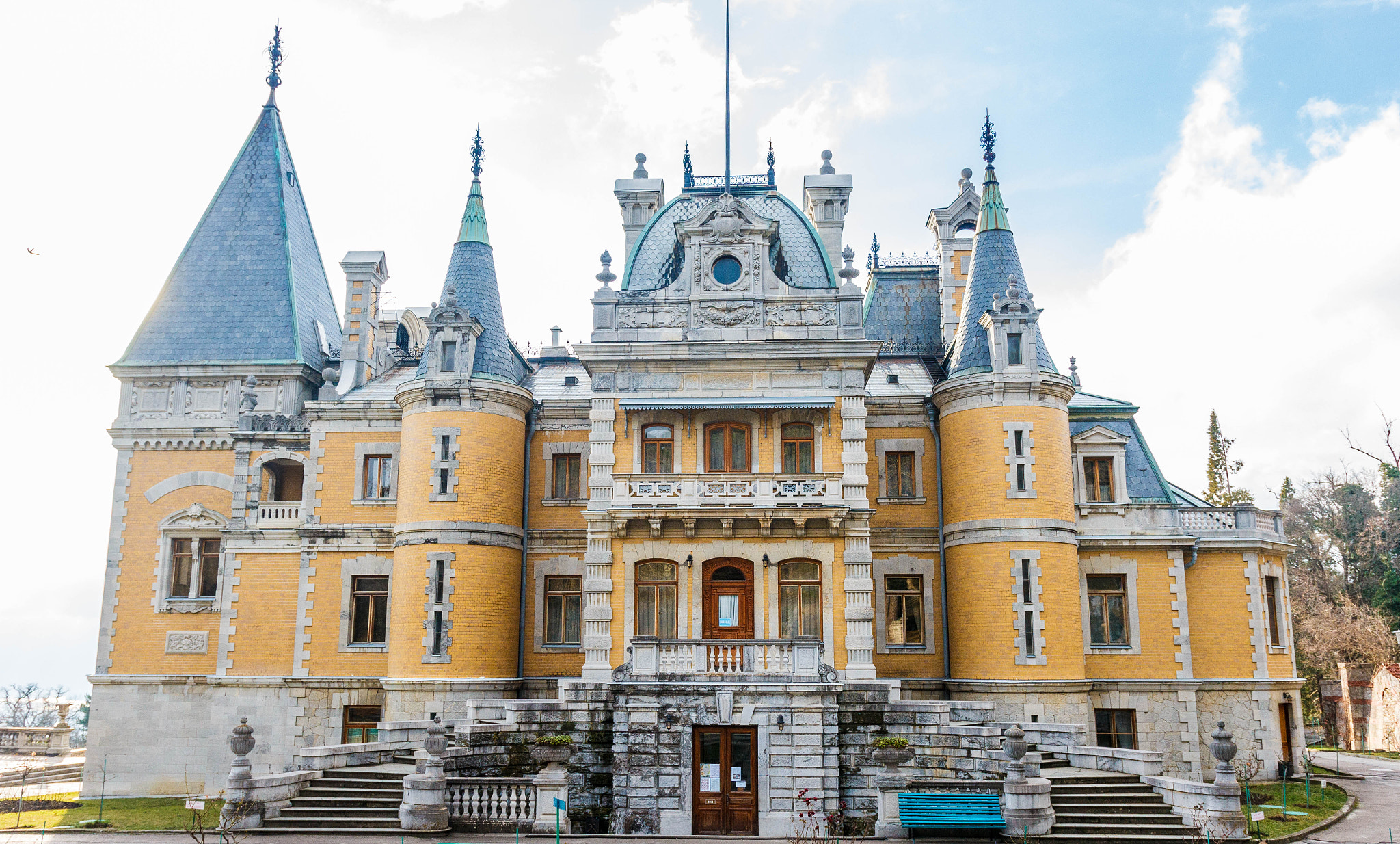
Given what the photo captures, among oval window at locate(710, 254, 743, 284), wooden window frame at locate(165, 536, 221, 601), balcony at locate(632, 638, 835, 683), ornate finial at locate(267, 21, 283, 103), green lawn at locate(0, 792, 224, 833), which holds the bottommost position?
green lawn at locate(0, 792, 224, 833)

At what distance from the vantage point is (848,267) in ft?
89.3

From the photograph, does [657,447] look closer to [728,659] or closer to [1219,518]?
[728,659]

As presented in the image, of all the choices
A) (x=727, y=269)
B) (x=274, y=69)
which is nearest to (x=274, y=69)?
(x=274, y=69)

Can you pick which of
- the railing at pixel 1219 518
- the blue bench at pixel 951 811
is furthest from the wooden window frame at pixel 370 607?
the railing at pixel 1219 518

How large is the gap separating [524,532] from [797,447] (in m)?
8.51

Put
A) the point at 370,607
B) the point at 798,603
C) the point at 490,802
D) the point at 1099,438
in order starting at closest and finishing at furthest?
the point at 490,802
the point at 798,603
the point at 1099,438
the point at 370,607

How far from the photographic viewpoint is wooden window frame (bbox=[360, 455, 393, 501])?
3038 cm

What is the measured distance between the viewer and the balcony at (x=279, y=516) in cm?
3028

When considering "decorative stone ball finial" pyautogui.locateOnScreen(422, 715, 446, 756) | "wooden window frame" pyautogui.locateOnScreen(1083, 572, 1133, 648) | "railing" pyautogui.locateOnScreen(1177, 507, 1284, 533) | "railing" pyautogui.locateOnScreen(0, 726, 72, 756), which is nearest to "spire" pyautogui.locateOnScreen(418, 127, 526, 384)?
"decorative stone ball finial" pyautogui.locateOnScreen(422, 715, 446, 756)

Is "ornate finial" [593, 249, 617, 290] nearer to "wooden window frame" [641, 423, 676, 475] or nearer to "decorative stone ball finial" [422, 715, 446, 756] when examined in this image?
"wooden window frame" [641, 423, 676, 475]

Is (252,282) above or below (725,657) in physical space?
above

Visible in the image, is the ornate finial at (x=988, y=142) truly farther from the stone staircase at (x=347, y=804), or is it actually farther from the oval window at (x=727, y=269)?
the stone staircase at (x=347, y=804)

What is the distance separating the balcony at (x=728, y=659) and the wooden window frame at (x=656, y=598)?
3.17m

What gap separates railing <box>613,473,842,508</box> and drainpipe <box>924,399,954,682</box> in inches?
195
